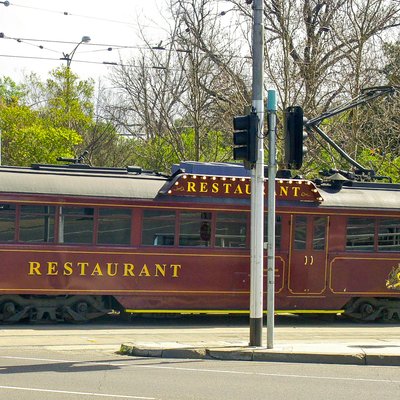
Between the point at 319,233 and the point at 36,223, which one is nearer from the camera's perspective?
the point at 36,223

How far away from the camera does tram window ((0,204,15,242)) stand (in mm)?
16859

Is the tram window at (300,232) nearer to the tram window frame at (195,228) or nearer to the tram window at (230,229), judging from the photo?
the tram window at (230,229)

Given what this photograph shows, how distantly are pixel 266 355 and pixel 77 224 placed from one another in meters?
5.71

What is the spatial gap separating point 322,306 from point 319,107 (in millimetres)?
10734

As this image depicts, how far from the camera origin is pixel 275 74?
26703mm

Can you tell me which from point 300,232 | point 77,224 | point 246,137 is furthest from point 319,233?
point 246,137

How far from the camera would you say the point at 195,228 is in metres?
18.0

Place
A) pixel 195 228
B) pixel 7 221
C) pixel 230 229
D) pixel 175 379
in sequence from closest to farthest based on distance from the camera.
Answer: pixel 175 379
pixel 7 221
pixel 195 228
pixel 230 229

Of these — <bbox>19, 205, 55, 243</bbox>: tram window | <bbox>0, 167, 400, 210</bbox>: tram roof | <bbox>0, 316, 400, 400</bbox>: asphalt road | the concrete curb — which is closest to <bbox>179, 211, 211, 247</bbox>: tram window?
<bbox>0, 167, 400, 210</bbox>: tram roof

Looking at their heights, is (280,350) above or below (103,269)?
below

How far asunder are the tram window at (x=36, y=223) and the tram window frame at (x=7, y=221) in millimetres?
151

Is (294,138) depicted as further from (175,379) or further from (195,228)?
(195,228)

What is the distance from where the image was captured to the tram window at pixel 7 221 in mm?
16859

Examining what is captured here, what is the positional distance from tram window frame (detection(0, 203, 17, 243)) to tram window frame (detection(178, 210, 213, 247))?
10.9 feet
